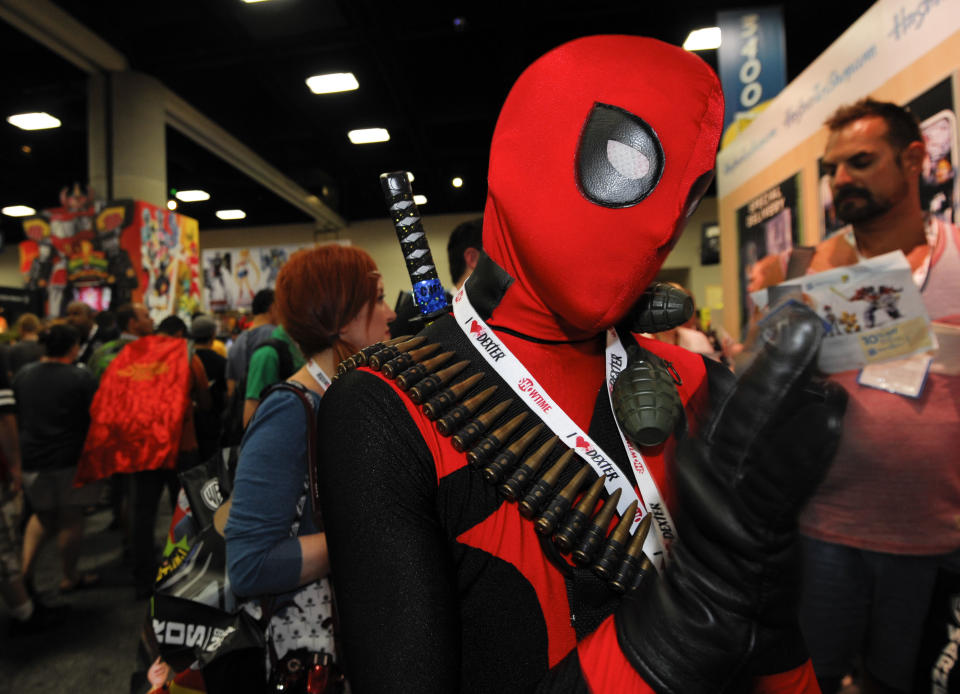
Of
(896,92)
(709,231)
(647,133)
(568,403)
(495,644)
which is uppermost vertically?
(709,231)

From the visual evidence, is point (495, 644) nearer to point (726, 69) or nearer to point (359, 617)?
point (359, 617)

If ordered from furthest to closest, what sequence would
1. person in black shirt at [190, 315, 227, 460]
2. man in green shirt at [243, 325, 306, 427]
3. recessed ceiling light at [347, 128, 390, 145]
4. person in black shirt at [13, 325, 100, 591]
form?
recessed ceiling light at [347, 128, 390, 145], person in black shirt at [190, 315, 227, 460], person in black shirt at [13, 325, 100, 591], man in green shirt at [243, 325, 306, 427]

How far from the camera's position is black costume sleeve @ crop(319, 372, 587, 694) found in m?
0.73

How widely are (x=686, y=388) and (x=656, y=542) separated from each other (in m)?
0.32

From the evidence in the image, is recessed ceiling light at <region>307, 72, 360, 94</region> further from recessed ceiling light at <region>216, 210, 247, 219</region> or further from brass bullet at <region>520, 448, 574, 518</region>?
brass bullet at <region>520, 448, 574, 518</region>

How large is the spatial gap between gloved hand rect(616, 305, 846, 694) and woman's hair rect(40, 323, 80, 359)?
440 centimetres

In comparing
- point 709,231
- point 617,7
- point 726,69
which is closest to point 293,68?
point 617,7

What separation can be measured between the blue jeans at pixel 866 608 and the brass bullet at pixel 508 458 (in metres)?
1.49

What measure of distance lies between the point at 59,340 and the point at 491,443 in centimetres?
413

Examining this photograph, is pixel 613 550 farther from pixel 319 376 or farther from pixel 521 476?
pixel 319 376

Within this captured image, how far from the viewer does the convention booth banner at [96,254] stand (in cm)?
660

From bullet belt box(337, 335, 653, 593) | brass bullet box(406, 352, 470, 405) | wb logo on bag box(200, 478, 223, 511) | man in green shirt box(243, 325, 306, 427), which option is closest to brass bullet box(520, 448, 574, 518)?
bullet belt box(337, 335, 653, 593)

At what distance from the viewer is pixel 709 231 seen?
10.4 meters

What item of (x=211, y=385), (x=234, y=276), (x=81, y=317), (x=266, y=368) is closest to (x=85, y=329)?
(x=81, y=317)
